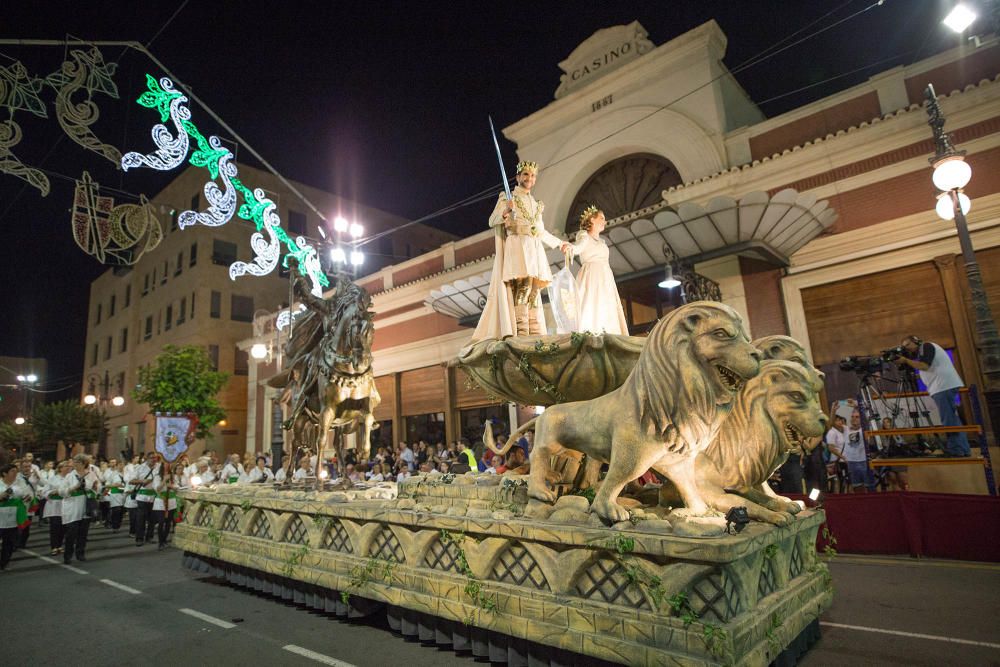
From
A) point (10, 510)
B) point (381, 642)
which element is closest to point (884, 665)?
point (381, 642)

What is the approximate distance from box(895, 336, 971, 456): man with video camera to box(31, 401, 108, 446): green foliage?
42622 millimetres

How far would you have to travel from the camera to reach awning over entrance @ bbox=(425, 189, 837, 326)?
894 cm

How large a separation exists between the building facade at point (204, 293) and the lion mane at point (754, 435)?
25.7 metres

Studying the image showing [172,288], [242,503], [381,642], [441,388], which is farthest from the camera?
[172,288]

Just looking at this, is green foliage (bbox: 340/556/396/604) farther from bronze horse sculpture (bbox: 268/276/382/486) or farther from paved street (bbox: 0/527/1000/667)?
bronze horse sculpture (bbox: 268/276/382/486)

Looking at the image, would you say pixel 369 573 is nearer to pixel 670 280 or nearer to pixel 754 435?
pixel 754 435

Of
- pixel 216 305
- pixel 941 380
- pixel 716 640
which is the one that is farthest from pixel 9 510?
pixel 216 305

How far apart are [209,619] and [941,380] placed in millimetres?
9385

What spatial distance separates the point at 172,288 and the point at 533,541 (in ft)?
114

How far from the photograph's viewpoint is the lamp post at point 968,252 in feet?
20.6

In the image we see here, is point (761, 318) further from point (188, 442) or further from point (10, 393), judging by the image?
point (10, 393)

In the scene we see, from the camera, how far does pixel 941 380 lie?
702 cm

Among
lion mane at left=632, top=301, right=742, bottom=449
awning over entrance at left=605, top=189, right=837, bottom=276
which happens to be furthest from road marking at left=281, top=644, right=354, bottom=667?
awning over entrance at left=605, top=189, right=837, bottom=276

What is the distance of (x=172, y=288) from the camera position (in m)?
31.3
